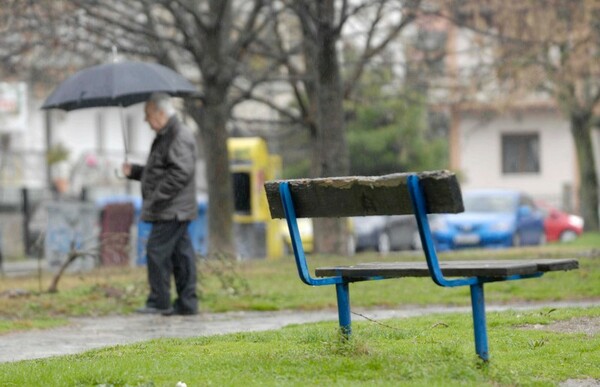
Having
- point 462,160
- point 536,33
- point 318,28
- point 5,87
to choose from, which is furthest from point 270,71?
point 462,160

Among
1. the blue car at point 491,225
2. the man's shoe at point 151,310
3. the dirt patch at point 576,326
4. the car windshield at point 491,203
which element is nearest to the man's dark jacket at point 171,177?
the man's shoe at point 151,310

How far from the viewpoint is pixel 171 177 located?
11344 mm

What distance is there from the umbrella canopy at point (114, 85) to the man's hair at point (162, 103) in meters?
0.09

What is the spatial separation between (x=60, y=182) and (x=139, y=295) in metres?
25.5

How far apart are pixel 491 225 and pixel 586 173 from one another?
4377mm

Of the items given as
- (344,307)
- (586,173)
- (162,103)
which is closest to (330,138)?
(162,103)

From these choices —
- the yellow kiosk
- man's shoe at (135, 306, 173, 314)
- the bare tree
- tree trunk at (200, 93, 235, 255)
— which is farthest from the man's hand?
the yellow kiosk

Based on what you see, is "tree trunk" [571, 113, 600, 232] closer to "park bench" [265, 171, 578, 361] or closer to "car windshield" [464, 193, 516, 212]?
"car windshield" [464, 193, 516, 212]

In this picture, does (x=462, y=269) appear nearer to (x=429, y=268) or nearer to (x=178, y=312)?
(x=429, y=268)

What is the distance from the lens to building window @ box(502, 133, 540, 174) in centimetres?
5469

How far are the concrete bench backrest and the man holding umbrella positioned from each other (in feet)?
13.4

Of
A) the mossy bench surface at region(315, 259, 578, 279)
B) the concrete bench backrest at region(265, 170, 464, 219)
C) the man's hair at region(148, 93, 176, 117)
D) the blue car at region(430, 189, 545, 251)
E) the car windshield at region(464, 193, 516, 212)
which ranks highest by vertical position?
the man's hair at region(148, 93, 176, 117)

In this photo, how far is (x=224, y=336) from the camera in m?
8.80

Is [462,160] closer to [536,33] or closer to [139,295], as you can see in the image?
[536,33]
